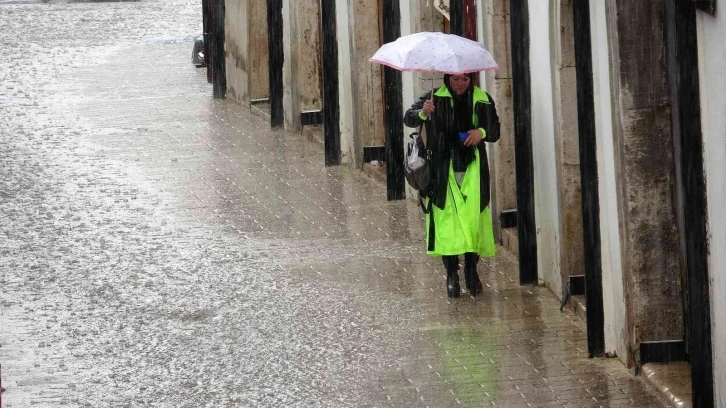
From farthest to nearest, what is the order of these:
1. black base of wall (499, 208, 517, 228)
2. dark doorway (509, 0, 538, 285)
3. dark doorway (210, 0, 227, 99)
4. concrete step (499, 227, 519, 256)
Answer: dark doorway (210, 0, 227, 99)
black base of wall (499, 208, 517, 228)
concrete step (499, 227, 519, 256)
dark doorway (509, 0, 538, 285)

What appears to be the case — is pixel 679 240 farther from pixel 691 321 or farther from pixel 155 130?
pixel 155 130

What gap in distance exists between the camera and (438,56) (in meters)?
11.3

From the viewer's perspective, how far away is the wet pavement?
9.67 metres

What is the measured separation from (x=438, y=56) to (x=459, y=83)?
12.4 inches

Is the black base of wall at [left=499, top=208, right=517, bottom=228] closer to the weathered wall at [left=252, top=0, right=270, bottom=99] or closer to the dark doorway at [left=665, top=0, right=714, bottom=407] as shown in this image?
the dark doorway at [left=665, top=0, right=714, bottom=407]

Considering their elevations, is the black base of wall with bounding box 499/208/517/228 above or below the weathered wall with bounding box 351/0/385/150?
below

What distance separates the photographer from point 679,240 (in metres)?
9.47

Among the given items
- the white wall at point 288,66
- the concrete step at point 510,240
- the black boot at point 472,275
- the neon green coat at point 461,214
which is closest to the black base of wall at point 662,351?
the neon green coat at point 461,214

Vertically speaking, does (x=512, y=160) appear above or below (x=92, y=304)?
above

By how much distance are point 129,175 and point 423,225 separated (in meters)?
4.42

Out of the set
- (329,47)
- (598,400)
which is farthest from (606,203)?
(329,47)

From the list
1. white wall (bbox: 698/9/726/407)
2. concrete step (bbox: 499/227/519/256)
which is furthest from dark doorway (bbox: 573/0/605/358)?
concrete step (bbox: 499/227/519/256)

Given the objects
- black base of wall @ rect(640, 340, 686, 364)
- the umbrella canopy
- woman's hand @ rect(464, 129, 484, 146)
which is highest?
the umbrella canopy

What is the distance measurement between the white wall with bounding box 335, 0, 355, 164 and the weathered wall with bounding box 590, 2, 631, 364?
7.92 metres
